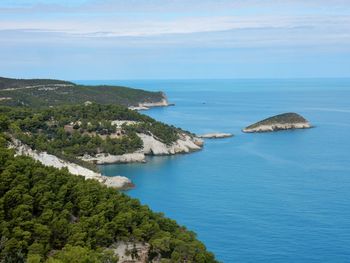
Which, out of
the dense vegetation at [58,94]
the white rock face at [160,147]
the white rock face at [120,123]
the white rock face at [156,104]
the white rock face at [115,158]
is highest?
the white rock face at [156,104]

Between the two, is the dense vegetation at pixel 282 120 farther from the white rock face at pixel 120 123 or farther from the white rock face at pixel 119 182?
the white rock face at pixel 119 182

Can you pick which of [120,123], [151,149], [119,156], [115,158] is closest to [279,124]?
[151,149]

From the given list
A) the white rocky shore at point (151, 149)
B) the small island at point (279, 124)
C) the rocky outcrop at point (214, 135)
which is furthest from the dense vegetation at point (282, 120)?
the white rocky shore at point (151, 149)

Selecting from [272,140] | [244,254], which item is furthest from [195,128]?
[244,254]

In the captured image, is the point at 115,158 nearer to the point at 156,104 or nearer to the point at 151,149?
the point at 151,149

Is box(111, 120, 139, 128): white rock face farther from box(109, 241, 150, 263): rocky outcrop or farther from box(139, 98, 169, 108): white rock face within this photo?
box(139, 98, 169, 108): white rock face

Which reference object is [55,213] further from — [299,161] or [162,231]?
[299,161]
